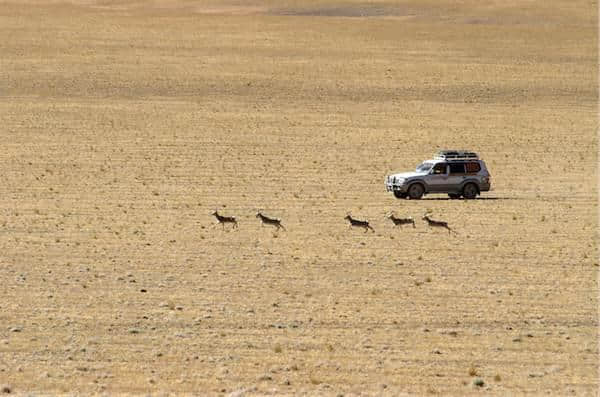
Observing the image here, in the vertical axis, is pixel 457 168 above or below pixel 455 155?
below

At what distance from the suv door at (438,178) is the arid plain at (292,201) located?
88cm

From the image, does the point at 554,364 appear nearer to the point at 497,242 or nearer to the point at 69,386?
the point at 69,386

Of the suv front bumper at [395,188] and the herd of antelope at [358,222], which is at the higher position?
the suv front bumper at [395,188]

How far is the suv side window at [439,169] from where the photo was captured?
115 ft

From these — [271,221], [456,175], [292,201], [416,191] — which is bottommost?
[292,201]

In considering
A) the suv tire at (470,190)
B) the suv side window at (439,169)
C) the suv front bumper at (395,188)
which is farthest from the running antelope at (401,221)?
the suv tire at (470,190)

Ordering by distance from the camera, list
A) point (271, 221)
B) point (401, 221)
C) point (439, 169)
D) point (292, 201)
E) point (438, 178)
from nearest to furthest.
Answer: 1. point (271, 221)
2. point (401, 221)
3. point (292, 201)
4. point (438, 178)
5. point (439, 169)

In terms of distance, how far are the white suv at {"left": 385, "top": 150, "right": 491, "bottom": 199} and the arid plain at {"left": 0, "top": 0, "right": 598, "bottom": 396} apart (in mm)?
501

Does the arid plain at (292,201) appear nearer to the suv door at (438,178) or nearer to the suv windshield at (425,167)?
the suv door at (438,178)

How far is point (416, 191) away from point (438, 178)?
2.38 feet

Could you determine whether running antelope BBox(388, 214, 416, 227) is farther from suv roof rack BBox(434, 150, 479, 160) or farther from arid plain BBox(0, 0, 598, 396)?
suv roof rack BBox(434, 150, 479, 160)

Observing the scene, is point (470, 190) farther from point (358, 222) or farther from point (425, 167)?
point (358, 222)

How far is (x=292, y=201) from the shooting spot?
33906mm

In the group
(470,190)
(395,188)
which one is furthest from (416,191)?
(470,190)
